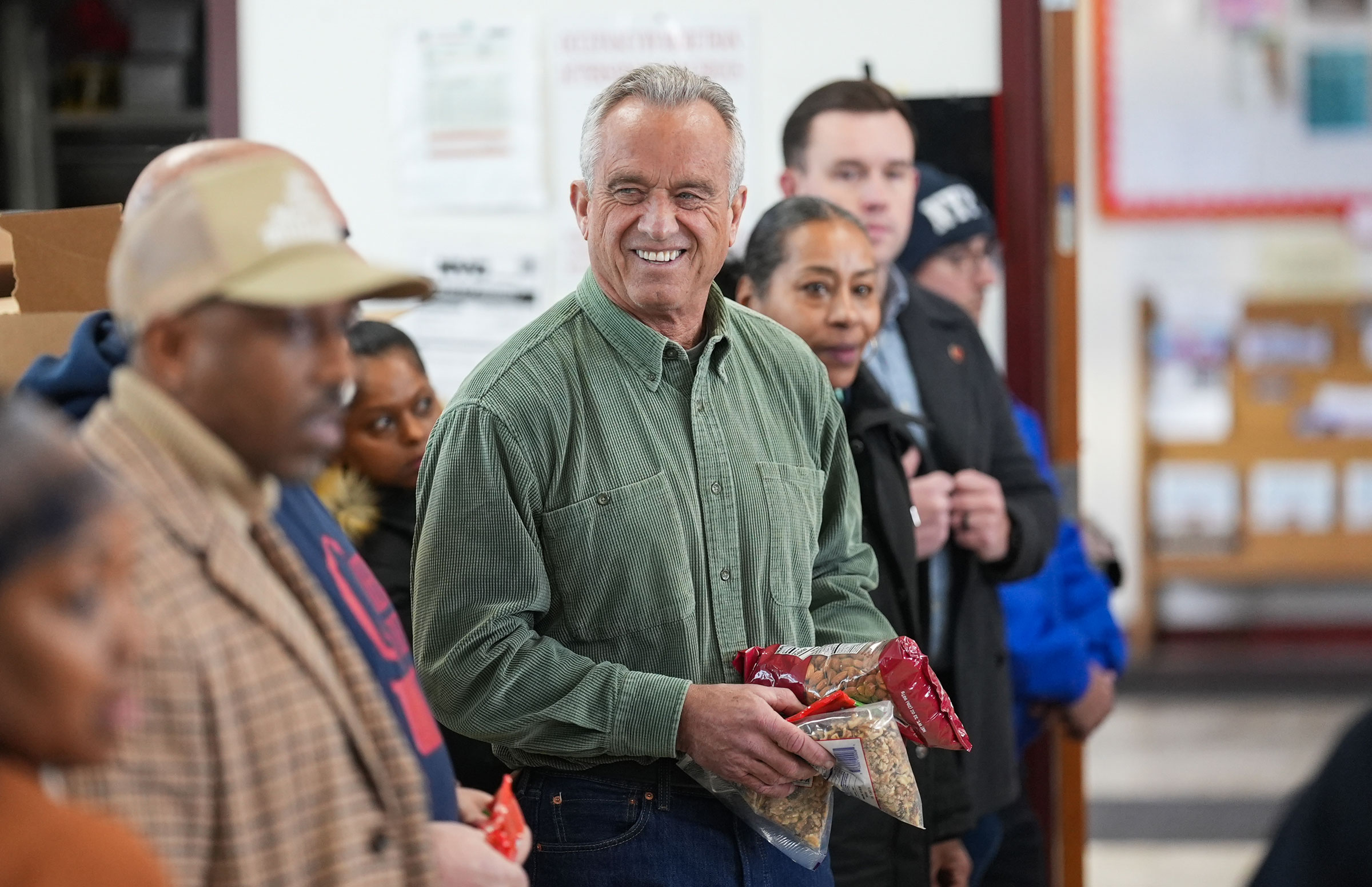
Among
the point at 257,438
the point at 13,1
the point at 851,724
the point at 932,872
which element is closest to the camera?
the point at 257,438

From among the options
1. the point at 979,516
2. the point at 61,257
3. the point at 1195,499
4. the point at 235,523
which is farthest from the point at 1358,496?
the point at 235,523

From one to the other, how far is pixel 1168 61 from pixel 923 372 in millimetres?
4450

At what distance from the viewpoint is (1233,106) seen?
6320 mm

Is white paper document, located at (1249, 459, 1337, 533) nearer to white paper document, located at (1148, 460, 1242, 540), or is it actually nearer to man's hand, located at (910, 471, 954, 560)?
white paper document, located at (1148, 460, 1242, 540)

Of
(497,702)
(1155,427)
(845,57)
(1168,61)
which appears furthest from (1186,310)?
(497,702)

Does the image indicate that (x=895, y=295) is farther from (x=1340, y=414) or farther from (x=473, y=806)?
(x=1340, y=414)

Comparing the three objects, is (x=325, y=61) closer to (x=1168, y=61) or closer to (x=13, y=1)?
(x=13, y=1)

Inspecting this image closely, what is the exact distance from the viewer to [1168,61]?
6.38 metres

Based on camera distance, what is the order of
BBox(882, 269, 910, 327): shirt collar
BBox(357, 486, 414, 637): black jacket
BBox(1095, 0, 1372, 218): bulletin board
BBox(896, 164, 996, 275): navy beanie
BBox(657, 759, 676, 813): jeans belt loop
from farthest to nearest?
BBox(1095, 0, 1372, 218): bulletin board → BBox(896, 164, 996, 275): navy beanie → BBox(882, 269, 910, 327): shirt collar → BBox(357, 486, 414, 637): black jacket → BBox(657, 759, 676, 813): jeans belt loop

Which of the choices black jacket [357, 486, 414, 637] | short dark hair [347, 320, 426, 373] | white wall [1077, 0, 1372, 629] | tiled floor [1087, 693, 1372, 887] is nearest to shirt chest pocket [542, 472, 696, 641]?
black jacket [357, 486, 414, 637]

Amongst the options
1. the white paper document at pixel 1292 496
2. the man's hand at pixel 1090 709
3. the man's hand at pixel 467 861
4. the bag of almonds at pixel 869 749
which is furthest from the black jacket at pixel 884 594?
the white paper document at pixel 1292 496

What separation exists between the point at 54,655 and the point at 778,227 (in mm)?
1617

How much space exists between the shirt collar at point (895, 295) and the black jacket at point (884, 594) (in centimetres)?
35

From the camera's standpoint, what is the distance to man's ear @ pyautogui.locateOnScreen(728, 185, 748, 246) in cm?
188
